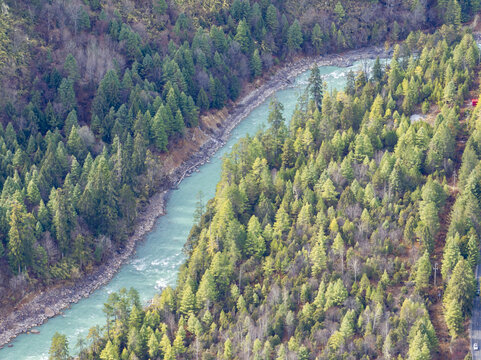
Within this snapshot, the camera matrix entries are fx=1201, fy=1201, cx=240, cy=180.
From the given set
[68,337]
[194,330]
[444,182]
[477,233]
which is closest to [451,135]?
[444,182]

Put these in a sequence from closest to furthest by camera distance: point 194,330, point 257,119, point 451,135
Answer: point 194,330, point 451,135, point 257,119

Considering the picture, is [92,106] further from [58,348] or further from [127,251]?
[58,348]

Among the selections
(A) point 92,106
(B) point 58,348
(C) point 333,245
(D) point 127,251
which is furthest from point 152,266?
(A) point 92,106

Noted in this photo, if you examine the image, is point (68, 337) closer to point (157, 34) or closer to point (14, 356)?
point (14, 356)

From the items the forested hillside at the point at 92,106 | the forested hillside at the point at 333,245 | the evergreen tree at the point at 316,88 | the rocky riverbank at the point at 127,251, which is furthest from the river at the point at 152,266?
the evergreen tree at the point at 316,88

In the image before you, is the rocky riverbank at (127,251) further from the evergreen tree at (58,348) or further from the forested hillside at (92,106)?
the evergreen tree at (58,348)
